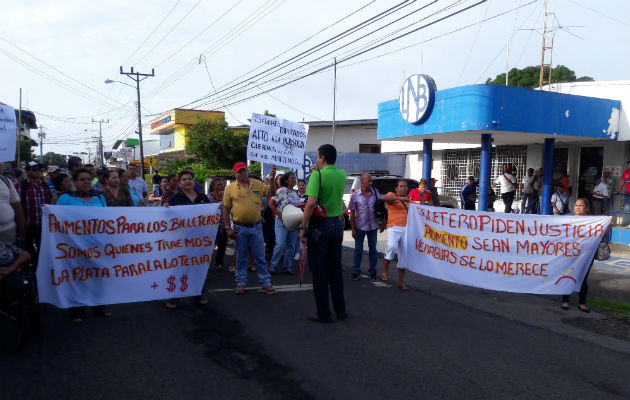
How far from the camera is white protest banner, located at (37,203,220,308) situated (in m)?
5.06

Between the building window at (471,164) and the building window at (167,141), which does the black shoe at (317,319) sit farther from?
the building window at (167,141)

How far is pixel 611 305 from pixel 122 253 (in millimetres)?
6309

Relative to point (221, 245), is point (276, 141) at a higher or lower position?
higher

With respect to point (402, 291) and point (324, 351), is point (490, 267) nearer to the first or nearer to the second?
point (402, 291)

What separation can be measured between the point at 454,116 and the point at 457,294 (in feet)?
20.3

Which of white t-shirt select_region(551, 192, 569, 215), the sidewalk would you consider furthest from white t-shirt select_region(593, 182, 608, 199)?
the sidewalk

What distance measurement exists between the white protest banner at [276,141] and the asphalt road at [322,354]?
335cm

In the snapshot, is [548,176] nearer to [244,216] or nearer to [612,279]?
[612,279]

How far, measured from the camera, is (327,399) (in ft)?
12.0

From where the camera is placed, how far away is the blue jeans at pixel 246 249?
657 cm

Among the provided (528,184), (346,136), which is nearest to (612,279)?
(528,184)

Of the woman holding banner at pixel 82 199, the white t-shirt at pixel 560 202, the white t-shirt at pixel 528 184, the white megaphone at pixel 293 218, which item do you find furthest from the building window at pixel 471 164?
the woman holding banner at pixel 82 199

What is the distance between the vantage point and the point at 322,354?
14.9ft

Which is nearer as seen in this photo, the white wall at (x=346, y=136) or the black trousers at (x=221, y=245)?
the black trousers at (x=221, y=245)
